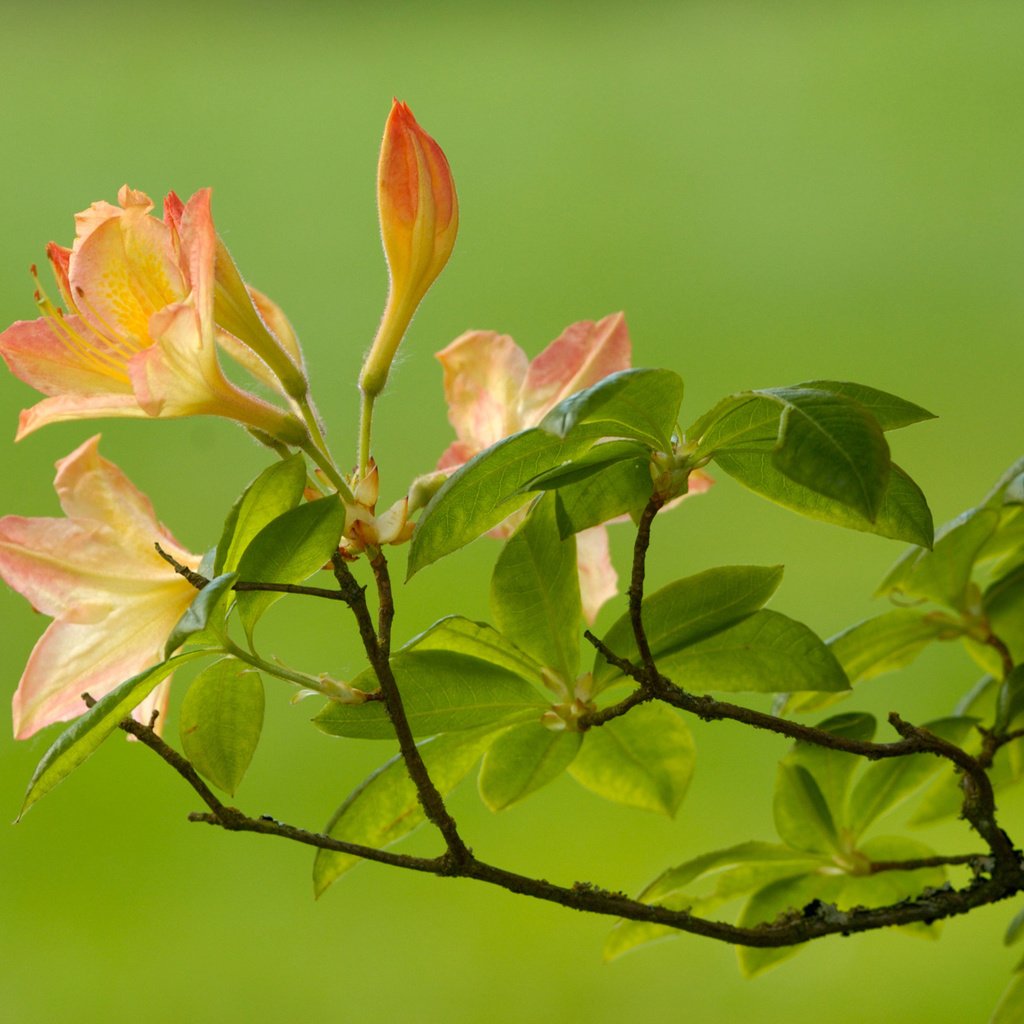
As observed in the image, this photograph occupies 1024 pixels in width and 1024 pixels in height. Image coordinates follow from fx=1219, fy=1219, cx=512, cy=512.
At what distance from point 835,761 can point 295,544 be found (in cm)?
35

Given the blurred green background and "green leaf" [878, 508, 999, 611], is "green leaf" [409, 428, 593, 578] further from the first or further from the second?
the blurred green background

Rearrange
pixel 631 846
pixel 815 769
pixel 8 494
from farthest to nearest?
1. pixel 8 494
2. pixel 631 846
3. pixel 815 769

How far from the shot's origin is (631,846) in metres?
1.57

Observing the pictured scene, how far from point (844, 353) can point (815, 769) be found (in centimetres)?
127

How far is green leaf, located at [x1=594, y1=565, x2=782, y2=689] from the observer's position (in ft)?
1.76

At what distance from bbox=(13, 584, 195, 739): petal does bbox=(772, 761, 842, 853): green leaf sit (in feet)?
1.08

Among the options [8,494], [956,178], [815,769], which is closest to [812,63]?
[956,178]

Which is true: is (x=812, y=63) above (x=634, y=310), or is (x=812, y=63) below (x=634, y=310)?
above

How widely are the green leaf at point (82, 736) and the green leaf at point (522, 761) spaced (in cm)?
21

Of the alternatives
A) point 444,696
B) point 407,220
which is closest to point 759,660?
point 444,696

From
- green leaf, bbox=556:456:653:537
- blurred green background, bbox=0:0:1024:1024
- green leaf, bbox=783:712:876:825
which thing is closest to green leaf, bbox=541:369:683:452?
green leaf, bbox=556:456:653:537

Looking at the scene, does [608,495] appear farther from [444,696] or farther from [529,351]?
[529,351]

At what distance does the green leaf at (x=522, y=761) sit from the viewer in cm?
60

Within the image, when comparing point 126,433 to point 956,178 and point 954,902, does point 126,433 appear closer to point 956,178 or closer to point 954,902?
point 956,178
